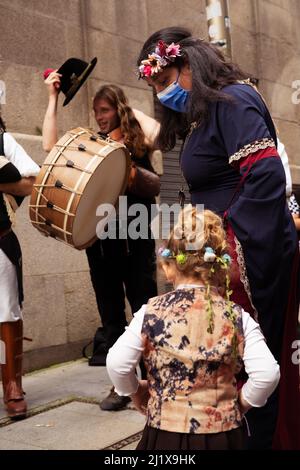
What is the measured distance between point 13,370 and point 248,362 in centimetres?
223

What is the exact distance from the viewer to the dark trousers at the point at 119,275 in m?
4.06

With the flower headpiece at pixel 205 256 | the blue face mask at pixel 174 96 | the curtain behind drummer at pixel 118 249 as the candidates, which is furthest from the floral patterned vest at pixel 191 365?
the curtain behind drummer at pixel 118 249

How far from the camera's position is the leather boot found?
387cm

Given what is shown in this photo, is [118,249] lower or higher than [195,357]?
higher

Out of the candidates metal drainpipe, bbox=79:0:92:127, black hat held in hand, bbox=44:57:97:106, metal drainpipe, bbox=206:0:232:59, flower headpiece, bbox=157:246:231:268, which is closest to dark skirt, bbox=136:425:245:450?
flower headpiece, bbox=157:246:231:268

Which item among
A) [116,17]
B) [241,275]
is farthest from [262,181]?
[116,17]

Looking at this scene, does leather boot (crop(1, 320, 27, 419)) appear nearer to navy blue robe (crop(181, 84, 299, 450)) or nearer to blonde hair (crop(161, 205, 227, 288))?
navy blue robe (crop(181, 84, 299, 450))

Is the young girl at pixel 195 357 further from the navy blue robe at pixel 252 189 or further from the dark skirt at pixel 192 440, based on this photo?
the navy blue robe at pixel 252 189

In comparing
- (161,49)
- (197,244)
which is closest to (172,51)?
(161,49)

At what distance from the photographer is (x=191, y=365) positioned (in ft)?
6.90

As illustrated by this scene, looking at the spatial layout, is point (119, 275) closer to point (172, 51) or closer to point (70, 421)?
point (70, 421)

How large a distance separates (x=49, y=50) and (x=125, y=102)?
1.95 metres

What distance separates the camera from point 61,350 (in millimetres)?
5480

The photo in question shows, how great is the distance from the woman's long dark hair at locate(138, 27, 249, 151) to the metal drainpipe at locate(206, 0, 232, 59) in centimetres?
241
